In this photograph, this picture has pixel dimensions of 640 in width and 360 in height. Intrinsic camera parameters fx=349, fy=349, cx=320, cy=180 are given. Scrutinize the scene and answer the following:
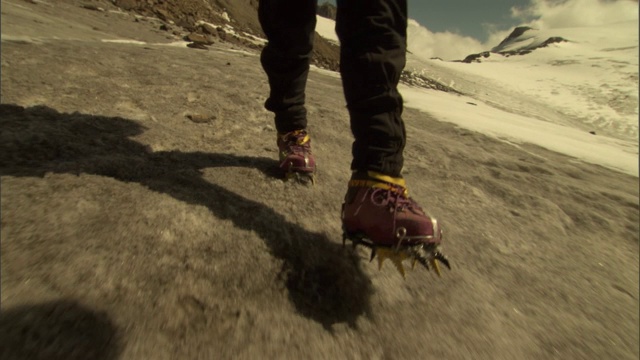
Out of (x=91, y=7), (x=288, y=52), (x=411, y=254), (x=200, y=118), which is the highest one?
(x=288, y=52)

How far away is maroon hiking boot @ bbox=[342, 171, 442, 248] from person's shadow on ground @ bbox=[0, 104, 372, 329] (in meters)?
0.14

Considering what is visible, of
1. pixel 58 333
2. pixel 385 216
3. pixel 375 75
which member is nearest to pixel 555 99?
pixel 375 75

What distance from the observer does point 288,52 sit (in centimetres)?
126

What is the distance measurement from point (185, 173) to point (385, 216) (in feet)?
2.48

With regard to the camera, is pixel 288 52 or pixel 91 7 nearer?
pixel 288 52

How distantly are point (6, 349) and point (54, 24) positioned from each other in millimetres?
4077

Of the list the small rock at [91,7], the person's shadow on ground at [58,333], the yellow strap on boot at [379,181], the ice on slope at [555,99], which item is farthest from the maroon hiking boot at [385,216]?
the small rock at [91,7]

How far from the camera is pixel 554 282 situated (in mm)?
1103

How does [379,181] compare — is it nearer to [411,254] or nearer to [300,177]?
[411,254]

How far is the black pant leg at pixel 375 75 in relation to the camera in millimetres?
895

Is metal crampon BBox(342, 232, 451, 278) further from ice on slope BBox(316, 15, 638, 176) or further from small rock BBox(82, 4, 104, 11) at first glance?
small rock BBox(82, 4, 104, 11)

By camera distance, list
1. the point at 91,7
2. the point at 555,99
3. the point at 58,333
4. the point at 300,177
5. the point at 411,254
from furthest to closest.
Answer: the point at 555,99
the point at 91,7
the point at 300,177
the point at 411,254
the point at 58,333

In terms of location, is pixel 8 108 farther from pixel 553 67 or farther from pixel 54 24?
pixel 553 67

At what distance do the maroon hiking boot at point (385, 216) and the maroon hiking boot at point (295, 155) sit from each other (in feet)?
1.37
